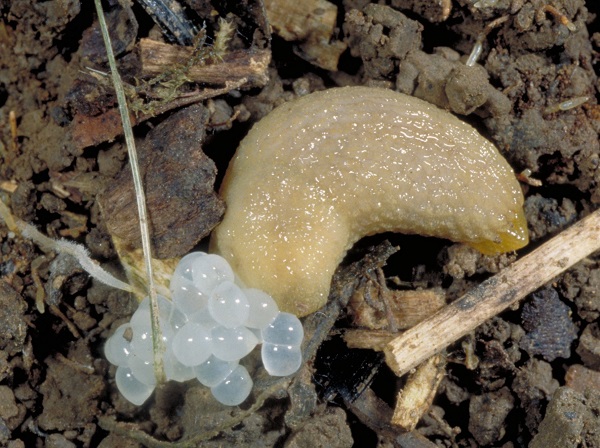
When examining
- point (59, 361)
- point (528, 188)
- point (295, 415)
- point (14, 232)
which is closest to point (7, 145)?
point (14, 232)

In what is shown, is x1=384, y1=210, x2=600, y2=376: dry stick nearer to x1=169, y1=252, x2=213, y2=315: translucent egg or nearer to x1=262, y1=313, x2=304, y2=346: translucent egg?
x1=262, y1=313, x2=304, y2=346: translucent egg

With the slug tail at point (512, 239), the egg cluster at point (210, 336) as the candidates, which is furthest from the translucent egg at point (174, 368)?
the slug tail at point (512, 239)

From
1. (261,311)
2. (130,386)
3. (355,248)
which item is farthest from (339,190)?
(130,386)

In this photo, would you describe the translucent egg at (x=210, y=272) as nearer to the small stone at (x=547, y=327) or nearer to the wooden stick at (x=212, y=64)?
the wooden stick at (x=212, y=64)

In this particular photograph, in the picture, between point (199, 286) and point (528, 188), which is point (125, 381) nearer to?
point (199, 286)

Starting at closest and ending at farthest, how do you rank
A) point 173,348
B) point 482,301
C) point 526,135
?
point 173,348
point 482,301
point 526,135

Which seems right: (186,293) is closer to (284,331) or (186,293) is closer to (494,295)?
(284,331)

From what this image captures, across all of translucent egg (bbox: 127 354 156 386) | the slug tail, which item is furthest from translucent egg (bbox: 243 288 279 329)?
the slug tail
